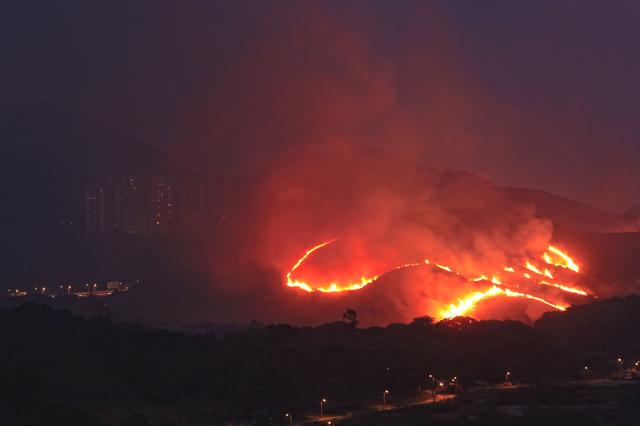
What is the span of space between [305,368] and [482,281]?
36018mm

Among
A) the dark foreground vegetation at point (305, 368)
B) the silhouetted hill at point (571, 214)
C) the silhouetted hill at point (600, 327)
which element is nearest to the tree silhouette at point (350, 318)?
the dark foreground vegetation at point (305, 368)

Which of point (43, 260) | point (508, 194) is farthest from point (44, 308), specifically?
point (508, 194)

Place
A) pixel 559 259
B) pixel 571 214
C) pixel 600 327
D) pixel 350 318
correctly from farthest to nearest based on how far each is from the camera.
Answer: pixel 571 214 → pixel 559 259 → pixel 350 318 → pixel 600 327

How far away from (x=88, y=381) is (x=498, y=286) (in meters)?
51.9

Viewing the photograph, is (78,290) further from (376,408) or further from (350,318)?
(376,408)

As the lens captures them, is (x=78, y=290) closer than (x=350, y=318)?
No

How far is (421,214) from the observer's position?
116875 millimetres

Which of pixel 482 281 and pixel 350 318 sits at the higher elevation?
pixel 482 281

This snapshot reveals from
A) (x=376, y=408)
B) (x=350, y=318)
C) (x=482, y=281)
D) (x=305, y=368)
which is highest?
(x=482, y=281)

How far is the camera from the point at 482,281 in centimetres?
9888

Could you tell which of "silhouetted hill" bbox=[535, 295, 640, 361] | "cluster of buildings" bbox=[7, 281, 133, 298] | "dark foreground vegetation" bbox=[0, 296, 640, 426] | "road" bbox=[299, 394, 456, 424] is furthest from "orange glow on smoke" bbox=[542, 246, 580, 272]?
"cluster of buildings" bbox=[7, 281, 133, 298]

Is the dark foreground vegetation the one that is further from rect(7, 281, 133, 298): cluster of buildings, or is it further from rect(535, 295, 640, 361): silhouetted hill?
rect(7, 281, 133, 298): cluster of buildings

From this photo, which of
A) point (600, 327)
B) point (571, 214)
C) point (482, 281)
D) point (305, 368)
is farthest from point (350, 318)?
point (571, 214)

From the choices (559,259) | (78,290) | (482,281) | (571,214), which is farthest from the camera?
(571,214)
